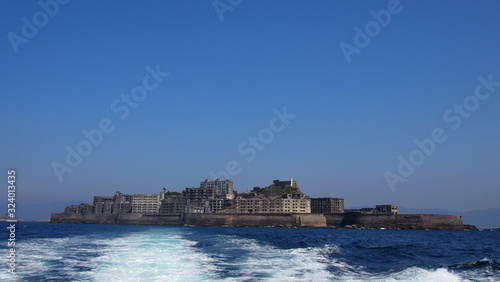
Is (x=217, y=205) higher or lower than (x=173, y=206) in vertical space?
higher

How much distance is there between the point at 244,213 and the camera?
110688mm

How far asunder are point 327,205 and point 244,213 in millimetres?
32655

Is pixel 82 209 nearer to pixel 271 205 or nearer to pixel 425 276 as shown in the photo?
pixel 271 205

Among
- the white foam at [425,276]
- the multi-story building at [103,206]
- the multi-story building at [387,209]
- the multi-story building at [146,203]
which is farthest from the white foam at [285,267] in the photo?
the multi-story building at [103,206]

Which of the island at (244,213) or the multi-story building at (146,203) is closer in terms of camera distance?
the island at (244,213)

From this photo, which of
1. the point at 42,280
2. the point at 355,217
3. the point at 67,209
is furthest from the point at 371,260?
the point at 67,209

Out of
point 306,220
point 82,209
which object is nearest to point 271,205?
point 306,220

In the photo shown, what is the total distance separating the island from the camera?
330 feet

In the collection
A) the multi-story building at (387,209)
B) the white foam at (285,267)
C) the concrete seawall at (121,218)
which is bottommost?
the concrete seawall at (121,218)

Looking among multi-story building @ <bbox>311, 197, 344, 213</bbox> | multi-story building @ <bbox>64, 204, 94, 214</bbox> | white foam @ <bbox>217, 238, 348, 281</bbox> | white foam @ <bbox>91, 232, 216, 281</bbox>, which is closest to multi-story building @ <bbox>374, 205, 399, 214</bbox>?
multi-story building @ <bbox>311, 197, 344, 213</bbox>

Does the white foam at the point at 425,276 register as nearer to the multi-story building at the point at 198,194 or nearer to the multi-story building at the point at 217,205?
the multi-story building at the point at 217,205

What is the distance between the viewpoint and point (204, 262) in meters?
23.3

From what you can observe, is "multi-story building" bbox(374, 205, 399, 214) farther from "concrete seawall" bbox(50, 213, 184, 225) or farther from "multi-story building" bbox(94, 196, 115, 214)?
"multi-story building" bbox(94, 196, 115, 214)

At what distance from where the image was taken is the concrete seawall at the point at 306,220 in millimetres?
98188
